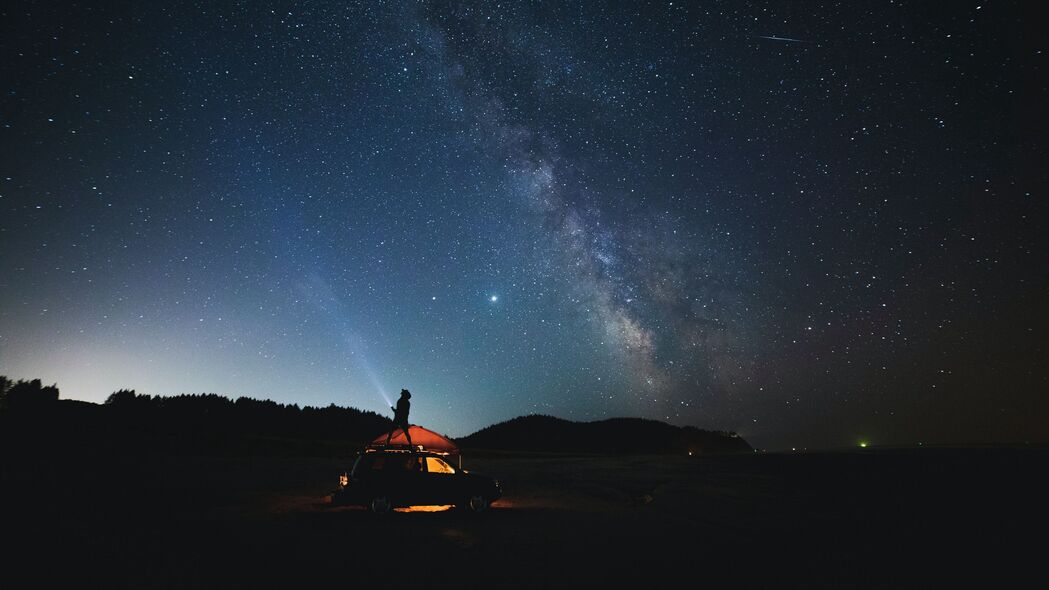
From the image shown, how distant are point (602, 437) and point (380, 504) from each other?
11524cm

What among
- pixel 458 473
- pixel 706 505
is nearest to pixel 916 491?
pixel 706 505

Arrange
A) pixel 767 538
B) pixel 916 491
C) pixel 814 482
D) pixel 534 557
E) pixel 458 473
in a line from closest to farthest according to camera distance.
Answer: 1. pixel 534 557
2. pixel 767 538
3. pixel 458 473
4. pixel 916 491
5. pixel 814 482

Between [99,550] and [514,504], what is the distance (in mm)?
10138

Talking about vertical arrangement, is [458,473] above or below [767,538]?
above

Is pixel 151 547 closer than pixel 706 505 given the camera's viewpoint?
Yes

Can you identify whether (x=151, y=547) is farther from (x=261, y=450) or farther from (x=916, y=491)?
(x=261, y=450)

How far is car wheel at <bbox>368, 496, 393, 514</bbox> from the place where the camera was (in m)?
12.7

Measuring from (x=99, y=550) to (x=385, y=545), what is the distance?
4290 millimetres

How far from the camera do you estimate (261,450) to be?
37.2m

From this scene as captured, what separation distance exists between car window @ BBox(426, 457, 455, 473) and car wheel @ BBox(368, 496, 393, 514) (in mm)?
1274

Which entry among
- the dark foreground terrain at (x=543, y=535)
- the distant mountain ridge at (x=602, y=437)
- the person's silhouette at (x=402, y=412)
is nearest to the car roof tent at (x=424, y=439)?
the person's silhouette at (x=402, y=412)

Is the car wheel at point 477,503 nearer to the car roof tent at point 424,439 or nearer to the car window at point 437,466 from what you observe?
the car window at point 437,466

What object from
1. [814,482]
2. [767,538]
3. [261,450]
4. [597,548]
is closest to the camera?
[597,548]

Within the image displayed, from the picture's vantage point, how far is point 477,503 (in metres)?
13.5
